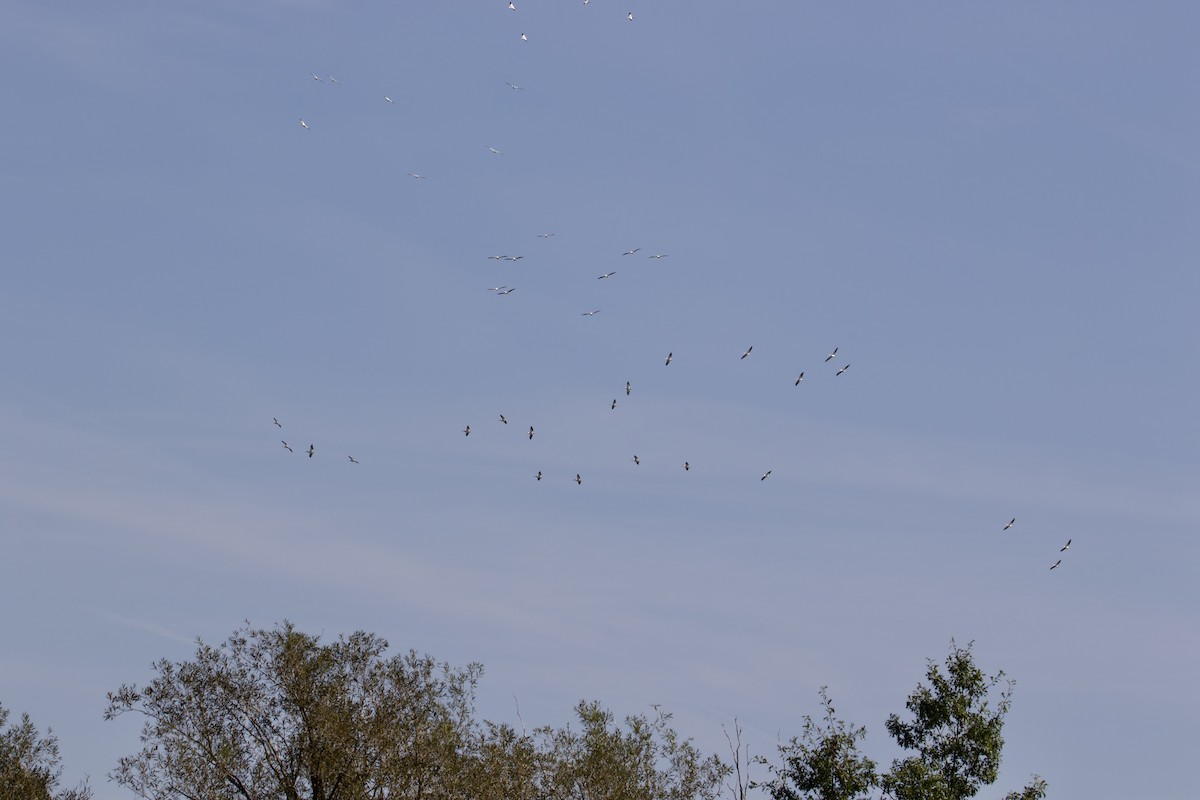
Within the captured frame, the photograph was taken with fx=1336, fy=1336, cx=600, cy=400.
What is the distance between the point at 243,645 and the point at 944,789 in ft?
87.9

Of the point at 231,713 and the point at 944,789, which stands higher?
the point at 231,713

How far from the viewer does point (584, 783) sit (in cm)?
5131

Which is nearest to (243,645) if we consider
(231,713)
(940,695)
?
(231,713)

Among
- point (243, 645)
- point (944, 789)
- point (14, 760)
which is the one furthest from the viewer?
point (14, 760)

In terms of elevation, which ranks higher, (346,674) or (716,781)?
(346,674)

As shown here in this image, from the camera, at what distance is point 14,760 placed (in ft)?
195

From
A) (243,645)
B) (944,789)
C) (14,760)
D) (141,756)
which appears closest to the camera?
(944,789)

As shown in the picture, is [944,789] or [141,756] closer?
[944,789]

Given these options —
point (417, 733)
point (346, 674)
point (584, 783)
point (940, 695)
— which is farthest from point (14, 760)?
point (940, 695)

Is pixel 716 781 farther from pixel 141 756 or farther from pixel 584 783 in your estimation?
pixel 141 756

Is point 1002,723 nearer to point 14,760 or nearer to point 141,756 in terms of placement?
point 141,756

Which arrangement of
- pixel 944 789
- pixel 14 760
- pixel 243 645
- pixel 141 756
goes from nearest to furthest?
pixel 944 789, pixel 141 756, pixel 243 645, pixel 14 760

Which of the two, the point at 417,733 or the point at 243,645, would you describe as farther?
the point at 243,645

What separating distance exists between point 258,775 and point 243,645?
528cm
